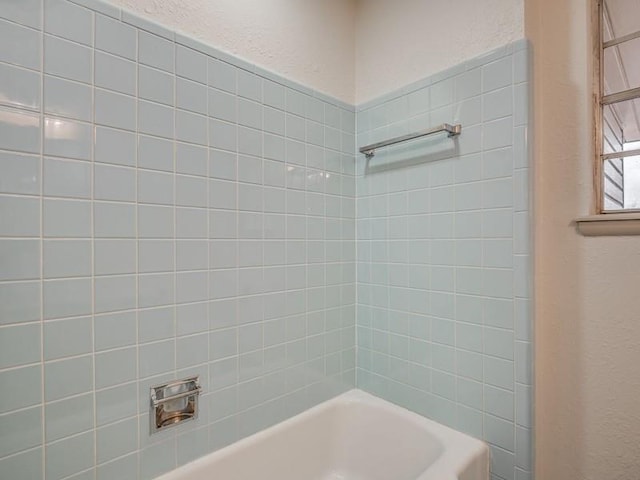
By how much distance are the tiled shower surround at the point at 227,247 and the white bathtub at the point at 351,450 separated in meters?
0.06

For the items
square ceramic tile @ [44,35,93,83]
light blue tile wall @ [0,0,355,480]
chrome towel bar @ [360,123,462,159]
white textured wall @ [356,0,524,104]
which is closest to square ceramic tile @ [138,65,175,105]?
light blue tile wall @ [0,0,355,480]

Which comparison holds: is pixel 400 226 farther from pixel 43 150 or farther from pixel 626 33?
pixel 43 150

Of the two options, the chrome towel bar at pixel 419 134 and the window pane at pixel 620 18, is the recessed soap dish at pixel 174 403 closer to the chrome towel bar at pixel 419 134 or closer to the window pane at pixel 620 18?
the chrome towel bar at pixel 419 134

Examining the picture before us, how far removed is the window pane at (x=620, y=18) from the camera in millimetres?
1168

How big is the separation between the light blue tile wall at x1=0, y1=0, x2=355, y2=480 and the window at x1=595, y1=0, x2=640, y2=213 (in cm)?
109

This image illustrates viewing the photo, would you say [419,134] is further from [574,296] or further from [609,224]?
[574,296]

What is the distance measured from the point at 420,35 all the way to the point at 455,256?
0.99 meters

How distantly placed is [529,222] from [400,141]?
1.98 feet

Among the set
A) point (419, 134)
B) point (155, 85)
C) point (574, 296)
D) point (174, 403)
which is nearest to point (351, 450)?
point (174, 403)

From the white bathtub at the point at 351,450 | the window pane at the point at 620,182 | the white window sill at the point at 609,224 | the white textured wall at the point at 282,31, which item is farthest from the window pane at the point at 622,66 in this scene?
the white bathtub at the point at 351,450

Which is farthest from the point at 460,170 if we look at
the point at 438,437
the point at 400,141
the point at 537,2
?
the point at 438,437

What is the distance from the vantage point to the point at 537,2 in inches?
49.8

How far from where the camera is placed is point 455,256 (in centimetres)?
138

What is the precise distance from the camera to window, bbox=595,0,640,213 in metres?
1.16
